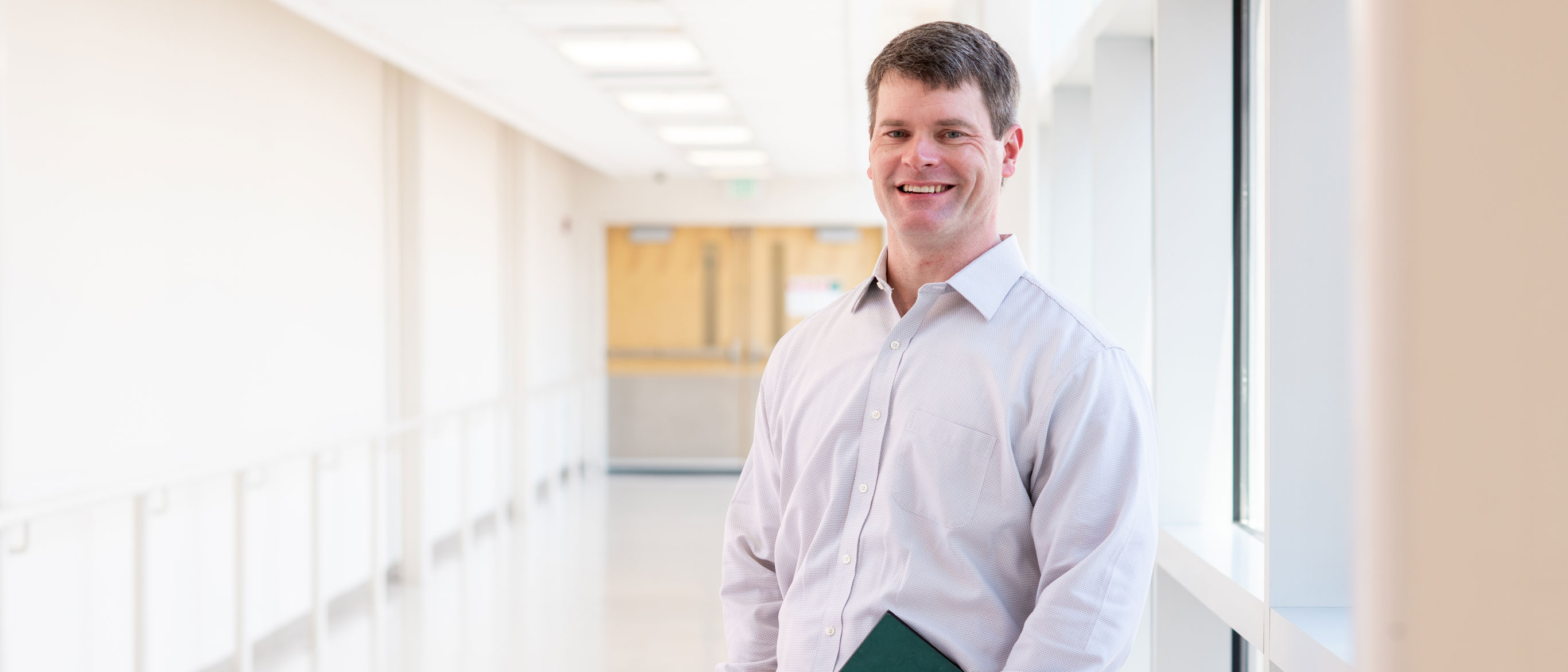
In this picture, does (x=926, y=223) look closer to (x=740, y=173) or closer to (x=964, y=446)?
(x=964, y=446)

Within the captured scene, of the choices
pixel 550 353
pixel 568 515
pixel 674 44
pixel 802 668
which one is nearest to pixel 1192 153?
pixel 802 668

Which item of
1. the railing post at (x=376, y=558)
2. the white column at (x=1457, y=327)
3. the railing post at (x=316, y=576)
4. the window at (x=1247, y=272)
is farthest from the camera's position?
the railing post at (x=376, y=558)

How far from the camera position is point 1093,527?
1143mm

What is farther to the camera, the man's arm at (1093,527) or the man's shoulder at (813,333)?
the man's shoulder at (813,333)

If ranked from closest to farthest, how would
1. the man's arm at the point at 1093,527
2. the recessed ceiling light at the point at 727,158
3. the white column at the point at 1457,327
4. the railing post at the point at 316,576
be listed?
the white column at the point at 1457,327
the man's arm at the point at 1093,527
the railing post at the point at 316,576
the recessed ceiling light at the point at 727,158

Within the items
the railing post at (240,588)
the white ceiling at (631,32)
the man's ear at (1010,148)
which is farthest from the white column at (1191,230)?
the railing post at (240,588)

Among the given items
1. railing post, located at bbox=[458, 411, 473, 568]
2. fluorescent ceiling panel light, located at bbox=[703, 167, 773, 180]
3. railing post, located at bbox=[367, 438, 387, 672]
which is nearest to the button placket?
railing post, located at bbox=[367, 438, 387, 672]

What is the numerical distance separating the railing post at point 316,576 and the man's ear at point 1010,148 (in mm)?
3974

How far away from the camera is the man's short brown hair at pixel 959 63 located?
1.25m

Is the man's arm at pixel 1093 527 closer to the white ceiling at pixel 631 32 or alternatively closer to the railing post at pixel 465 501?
the white ceiling at pixel 631 32

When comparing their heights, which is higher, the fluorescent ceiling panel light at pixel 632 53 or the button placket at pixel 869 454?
the fluorescent ceiling panel light at pixel 632 53

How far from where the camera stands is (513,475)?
804 cm

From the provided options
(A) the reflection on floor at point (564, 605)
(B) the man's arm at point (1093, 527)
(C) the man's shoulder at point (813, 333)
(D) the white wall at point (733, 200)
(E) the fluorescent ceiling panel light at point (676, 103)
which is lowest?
(A) the reflection on floor at point (564, 605)

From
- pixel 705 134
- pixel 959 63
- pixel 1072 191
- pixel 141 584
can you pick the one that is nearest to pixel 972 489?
pixel 959 63
